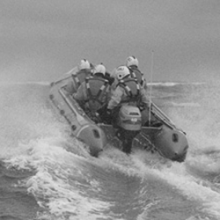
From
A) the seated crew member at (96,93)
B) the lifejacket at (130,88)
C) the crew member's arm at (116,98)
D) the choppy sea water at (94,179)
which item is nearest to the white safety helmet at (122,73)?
the seated crew member at (96,93)

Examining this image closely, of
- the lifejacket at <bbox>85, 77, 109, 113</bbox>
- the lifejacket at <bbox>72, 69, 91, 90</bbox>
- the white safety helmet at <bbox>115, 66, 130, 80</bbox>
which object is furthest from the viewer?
the lifejacket at <bbox>72, 69, 91, 90</bbox>

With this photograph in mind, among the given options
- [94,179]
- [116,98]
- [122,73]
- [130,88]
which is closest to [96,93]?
[116,98]

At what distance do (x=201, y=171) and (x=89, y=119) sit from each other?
2647 millimetres

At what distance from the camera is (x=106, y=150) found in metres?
10.5

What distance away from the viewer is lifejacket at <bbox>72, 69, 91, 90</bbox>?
1274 cm

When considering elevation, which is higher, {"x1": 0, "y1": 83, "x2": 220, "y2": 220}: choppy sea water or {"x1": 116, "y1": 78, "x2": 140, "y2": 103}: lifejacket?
{"x1": 116, "y1": 78, "x2": 140, "y2": 103}: lifejacket

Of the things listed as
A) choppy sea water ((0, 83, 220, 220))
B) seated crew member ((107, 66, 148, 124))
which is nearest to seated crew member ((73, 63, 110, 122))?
seated crew member ((107, 66, 148, 124))

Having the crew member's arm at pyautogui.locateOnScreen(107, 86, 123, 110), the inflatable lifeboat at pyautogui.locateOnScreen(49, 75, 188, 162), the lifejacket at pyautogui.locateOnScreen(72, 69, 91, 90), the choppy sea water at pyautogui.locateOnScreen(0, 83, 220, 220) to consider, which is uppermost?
the lifejacket at pyautogui.locateOnScreen(72, 69, 91, 90)

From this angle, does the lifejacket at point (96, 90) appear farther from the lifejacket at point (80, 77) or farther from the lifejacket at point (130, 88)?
the lifejacket at point (80, 77)

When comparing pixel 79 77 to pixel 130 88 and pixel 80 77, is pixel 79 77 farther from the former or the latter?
pixel 130 88

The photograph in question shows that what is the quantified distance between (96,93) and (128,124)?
135 centimetres

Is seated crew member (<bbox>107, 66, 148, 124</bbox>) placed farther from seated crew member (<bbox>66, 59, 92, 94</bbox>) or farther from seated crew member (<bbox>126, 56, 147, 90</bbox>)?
seated crew member (<bbox>66, 59, 92, 94</bbox>)

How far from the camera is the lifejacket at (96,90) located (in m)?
11.0

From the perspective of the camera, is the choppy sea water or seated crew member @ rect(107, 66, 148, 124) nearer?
the choppy sea water
